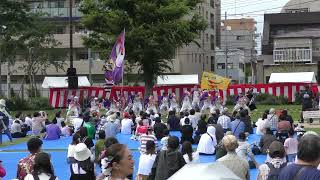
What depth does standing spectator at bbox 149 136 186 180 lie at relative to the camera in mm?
9617

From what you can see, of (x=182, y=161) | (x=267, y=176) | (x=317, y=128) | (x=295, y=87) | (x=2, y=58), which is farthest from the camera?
(x=2, y=58)

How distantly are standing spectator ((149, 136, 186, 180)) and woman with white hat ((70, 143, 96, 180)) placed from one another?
1101 mm

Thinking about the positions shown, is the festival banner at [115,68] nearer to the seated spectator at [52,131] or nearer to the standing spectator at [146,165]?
the seated spectator at [52,131]

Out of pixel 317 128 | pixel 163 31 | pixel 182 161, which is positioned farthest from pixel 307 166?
pixel 163 31

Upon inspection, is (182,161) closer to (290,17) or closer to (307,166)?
(307,166)

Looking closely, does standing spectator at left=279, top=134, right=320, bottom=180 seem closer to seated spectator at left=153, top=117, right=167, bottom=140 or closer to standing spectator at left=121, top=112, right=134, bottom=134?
seated spectator at left=153, top=117, right=167, bottom=140

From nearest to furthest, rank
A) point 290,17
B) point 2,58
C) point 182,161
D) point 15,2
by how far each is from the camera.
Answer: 1. point 182,161
2. point 15,2
3. point 2,58
4. point 290,17

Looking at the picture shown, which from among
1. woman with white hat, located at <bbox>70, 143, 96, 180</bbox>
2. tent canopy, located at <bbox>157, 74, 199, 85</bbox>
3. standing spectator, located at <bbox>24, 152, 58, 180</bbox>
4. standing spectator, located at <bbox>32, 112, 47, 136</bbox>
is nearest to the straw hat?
woman with white hat, located at <bbox>70, 143, 96, 180</bbox>

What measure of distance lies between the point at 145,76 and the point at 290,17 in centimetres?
2228

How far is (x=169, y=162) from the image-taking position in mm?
9664

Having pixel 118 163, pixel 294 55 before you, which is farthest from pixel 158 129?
pixel 294 55

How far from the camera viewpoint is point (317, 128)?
26.0 metres

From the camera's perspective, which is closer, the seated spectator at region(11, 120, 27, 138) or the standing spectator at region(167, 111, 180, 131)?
the standing spectator at region(167, 111, 180, 131)

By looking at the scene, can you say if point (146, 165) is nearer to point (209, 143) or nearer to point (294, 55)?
point (209, 143)
